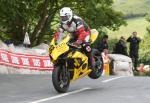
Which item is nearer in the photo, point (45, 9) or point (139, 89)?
point (139, 89)

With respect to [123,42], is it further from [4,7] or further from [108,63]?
[4,7]

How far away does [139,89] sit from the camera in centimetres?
1312

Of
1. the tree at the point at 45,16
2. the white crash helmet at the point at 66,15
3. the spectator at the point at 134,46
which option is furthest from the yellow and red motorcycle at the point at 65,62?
the tree at the point at 45,16

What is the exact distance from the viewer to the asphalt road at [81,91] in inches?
442

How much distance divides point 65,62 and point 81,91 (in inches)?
32.2

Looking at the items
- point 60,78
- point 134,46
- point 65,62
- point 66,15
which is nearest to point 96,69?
point 65,62

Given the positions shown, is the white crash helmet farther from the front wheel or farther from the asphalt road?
the asphalt road

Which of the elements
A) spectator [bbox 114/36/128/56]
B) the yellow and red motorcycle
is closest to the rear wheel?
the yellow and red motorcycle

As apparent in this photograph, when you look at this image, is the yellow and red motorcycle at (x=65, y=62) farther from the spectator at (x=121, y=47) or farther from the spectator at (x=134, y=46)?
the spectator at (x=121, y=47)

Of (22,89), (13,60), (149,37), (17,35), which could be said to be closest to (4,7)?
(13,60)

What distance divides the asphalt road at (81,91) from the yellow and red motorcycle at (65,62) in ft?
0.92

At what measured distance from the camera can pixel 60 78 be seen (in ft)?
40.3

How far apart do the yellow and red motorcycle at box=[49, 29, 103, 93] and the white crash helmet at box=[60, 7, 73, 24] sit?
402 millimetres

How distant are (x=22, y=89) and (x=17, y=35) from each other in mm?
18559
